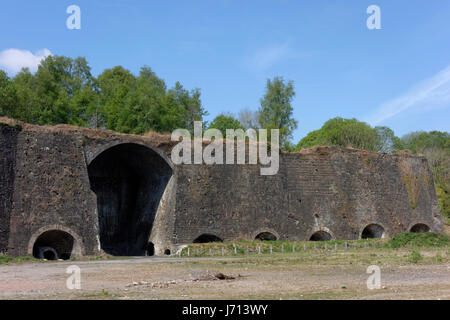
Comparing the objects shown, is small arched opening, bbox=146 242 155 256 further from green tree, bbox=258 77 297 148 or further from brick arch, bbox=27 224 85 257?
green tree, bbox=258 77 297 148

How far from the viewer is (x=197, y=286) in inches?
495

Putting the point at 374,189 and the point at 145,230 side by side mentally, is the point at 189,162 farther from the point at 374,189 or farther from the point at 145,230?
the point at 374,189

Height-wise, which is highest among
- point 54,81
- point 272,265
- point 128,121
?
point 54,81

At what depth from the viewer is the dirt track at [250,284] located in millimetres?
10469

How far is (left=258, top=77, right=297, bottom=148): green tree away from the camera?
55688 millimetres

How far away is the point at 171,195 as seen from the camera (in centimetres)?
3131

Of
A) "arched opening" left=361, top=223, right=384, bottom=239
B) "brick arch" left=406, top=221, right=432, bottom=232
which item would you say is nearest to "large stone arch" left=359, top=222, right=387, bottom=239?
"arched opening" left=361, top=223, right=384, bottom=239

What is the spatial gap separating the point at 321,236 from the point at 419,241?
829cm

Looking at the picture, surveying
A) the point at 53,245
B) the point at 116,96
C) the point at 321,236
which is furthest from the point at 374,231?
the point at 116,96

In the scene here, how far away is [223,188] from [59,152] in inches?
412

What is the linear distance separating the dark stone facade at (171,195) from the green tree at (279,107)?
16607mm

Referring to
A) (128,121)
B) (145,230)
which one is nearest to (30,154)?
(145,230)

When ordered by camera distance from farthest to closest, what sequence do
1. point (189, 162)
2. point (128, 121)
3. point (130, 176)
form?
1. point (128, 121)
2. point (130, 176)
3. point (189, 162)
